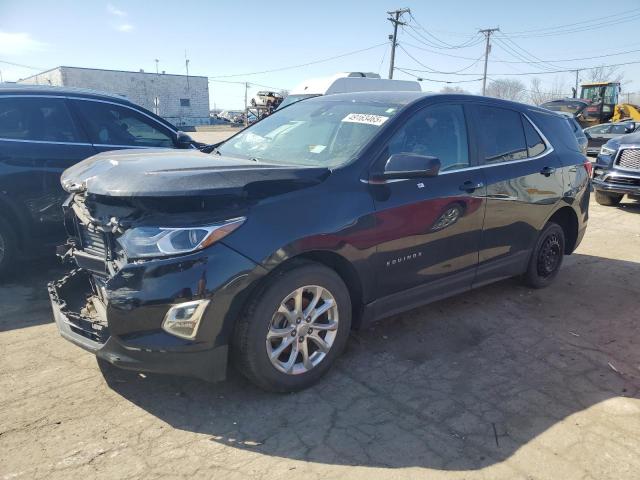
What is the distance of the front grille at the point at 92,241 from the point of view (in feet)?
9.88

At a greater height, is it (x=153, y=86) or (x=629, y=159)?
(x=153, y=86)

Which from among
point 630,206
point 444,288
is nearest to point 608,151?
point 630,206

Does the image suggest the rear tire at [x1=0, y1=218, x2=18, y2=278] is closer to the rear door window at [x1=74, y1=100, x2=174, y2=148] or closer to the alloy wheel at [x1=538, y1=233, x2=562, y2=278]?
the rear door window at [x1=74, y1=100, x2=174, y2=148]

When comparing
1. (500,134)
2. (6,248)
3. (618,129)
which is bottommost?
(6,248)

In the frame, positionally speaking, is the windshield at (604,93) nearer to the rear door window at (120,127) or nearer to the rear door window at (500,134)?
the rear door window at (500,134)

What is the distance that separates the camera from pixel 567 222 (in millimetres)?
5340

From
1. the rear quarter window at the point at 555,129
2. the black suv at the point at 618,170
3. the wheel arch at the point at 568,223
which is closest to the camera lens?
the rear quarter window at the point at 555,129

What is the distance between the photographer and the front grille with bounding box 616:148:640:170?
29.9ft

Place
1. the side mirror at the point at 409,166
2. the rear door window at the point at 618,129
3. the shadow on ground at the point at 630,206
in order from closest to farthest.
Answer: the side mirror at the point at 409,166, the shadow on ground at the point at 630,206, the rear door window at the point at 618,129

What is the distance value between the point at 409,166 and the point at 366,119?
2.07 feet

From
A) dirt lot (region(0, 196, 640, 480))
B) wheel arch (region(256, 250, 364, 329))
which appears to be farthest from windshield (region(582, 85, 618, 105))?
wheel arch (region(256, 250, 364, 329))

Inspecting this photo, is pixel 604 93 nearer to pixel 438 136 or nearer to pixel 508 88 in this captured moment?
pixel 438 136

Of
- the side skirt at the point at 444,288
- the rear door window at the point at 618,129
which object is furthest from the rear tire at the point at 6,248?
the rear door window at the point at 618,129

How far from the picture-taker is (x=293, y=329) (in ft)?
9.87
